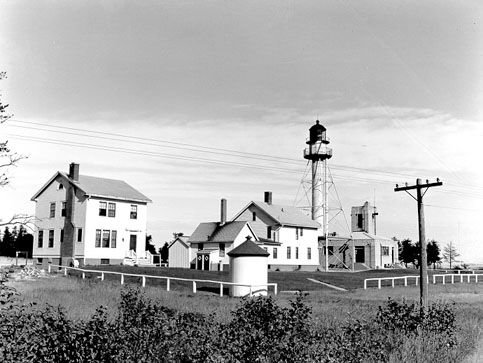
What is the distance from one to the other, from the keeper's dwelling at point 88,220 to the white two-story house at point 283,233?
14355mm

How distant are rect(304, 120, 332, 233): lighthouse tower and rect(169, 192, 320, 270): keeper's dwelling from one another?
106 inches

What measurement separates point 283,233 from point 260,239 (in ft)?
14.5

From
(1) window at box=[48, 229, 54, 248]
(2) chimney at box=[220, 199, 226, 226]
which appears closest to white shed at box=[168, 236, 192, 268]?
(2) chimney at box=[220, 199, 226, 226]

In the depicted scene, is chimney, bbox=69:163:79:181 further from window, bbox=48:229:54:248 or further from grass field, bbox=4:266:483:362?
grass field, bbox=4:266:483:362

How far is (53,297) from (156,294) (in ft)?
16.9

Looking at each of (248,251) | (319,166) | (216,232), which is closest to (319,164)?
(319,166)

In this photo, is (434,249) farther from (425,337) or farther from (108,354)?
(108,354)

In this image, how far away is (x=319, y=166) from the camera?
72.9m

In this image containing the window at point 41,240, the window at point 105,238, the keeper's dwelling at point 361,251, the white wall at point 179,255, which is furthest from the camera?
the keeper's dwelling at point 361,251

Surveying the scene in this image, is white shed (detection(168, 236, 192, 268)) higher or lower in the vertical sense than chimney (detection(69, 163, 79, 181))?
lower

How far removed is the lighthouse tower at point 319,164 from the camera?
70.9m

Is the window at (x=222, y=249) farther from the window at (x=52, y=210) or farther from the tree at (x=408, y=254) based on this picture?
the tree at (x=408, y=254)

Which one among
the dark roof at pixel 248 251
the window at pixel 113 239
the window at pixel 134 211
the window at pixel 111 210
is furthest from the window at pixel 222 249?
the dark roof at pixel 248 251

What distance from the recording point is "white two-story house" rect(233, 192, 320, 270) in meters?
61.9
